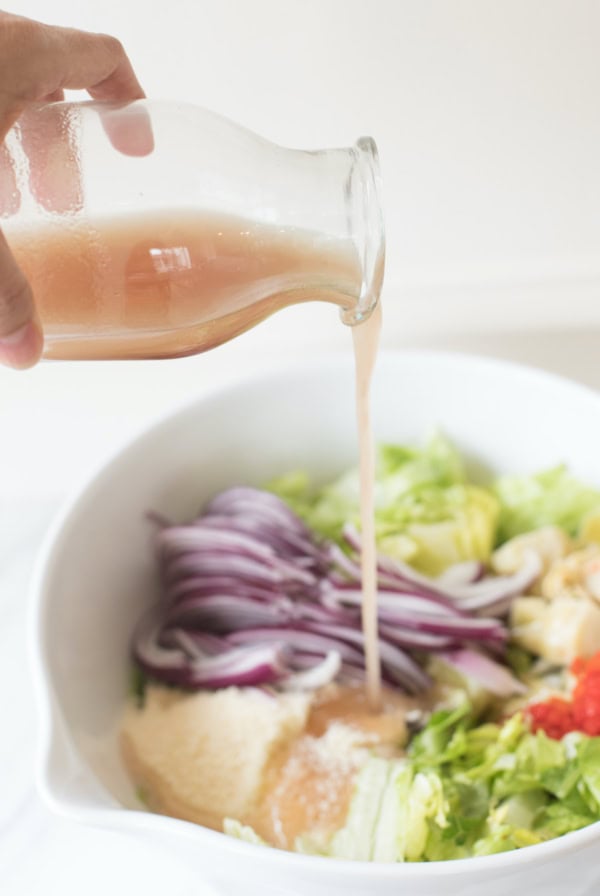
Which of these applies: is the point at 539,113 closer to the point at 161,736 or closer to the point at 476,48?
the point at 476,48

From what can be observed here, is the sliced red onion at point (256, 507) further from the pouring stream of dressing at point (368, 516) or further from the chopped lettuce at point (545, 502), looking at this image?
the chopped lettuce at point (545, 502)

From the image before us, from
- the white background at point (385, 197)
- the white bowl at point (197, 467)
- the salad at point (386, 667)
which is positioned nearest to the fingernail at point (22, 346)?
the white bowl at point (197, 467)

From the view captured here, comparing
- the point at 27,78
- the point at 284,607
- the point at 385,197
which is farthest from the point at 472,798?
the point at 385,197

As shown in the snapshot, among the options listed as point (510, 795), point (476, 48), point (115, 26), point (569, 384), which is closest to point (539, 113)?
point (476, 48)

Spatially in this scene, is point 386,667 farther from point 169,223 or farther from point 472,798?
point 169,223

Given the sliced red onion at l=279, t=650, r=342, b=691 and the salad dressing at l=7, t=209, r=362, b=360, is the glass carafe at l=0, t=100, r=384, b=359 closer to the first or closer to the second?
the salad dressing at l=7, t=209, r=362, b=360

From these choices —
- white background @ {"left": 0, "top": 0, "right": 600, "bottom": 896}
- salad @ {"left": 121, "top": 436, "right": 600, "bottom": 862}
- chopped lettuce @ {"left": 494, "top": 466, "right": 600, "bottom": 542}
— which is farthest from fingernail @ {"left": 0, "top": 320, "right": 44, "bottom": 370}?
chopped lettuce @ {"left": 494, "top": 466, "right": 600, "bottom": 542}
